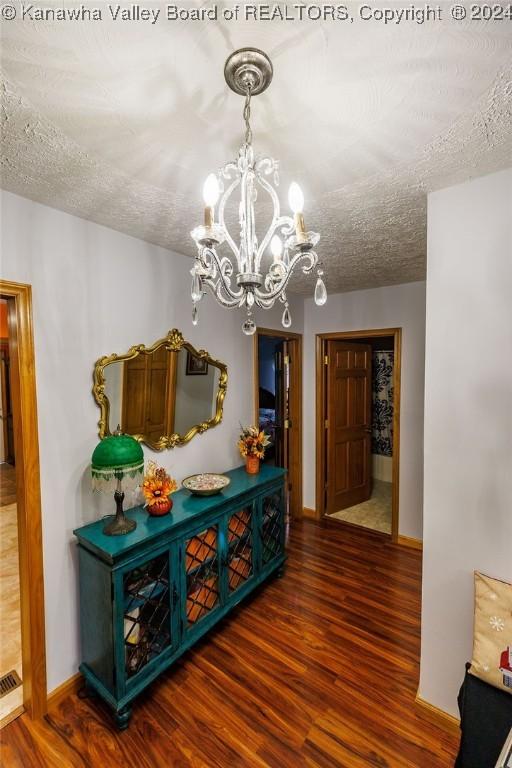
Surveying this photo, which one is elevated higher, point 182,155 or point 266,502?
point 182,155

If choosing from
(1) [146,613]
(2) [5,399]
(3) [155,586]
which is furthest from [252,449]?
(2) [5,399]

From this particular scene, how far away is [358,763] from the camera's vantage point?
1540 millimetres

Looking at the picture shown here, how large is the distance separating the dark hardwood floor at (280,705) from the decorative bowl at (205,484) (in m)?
0.93

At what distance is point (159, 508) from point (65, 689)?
1026mm

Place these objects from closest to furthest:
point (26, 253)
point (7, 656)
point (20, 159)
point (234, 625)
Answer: point (20, 159), point (26, 253), point (7, 656), point (234, 625)

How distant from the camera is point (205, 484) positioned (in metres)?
2.44

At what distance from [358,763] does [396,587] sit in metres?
1.42

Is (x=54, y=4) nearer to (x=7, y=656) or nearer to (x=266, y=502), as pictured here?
(x=266, y=502)

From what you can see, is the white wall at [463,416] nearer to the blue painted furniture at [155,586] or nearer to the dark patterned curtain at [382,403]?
the blue painted furniture at [155,586]

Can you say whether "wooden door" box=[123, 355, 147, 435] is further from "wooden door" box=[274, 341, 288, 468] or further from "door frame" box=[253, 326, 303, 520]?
"wooden door" box=[274, 341, 288, 468]

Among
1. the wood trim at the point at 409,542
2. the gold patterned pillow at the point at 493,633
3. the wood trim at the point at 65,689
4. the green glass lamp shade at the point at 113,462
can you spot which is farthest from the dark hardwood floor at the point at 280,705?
the green glass lamp shade at the point at 113,462

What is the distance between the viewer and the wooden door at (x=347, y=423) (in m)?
3.97

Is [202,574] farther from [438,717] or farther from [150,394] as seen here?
[438,717]

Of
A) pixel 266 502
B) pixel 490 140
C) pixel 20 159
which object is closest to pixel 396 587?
pixel 266 502
